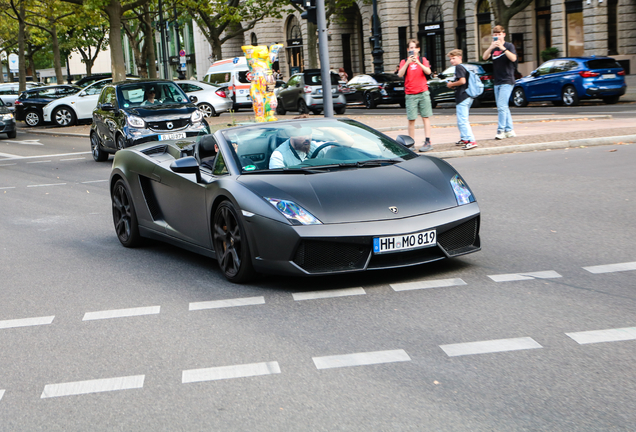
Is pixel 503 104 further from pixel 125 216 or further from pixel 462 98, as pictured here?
pixel 125 216

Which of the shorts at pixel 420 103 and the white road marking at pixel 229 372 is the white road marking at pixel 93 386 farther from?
the shorts at pixel 420 103

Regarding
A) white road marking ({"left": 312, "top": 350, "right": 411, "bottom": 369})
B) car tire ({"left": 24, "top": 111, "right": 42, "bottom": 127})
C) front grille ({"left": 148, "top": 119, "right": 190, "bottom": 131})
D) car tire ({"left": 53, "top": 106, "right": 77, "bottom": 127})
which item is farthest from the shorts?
car tire ({"left": 24, "top": 111, "right": 42, "bottom": 127})

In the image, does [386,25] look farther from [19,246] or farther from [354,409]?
[354,409]

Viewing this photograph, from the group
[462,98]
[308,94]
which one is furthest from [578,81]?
[462,98]

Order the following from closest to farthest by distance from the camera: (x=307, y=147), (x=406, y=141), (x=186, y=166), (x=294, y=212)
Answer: (x=294, y=212) → (x=186, y=166) → (x=307, y=147) → (x=406, y=141)

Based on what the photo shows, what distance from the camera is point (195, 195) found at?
22.3 ft

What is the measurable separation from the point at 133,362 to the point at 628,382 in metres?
2.48

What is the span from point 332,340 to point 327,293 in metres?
1.12

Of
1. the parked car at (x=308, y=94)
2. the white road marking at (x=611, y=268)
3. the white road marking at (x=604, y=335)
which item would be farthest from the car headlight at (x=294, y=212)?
the parked car at (x=308, y=94)

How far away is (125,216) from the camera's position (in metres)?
8.32

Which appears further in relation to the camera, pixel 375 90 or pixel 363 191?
pixel 375 90

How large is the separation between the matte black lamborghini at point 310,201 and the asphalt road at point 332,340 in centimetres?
26

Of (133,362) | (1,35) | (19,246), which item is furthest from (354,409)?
(1,35)

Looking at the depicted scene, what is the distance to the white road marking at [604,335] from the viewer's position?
177 inches
